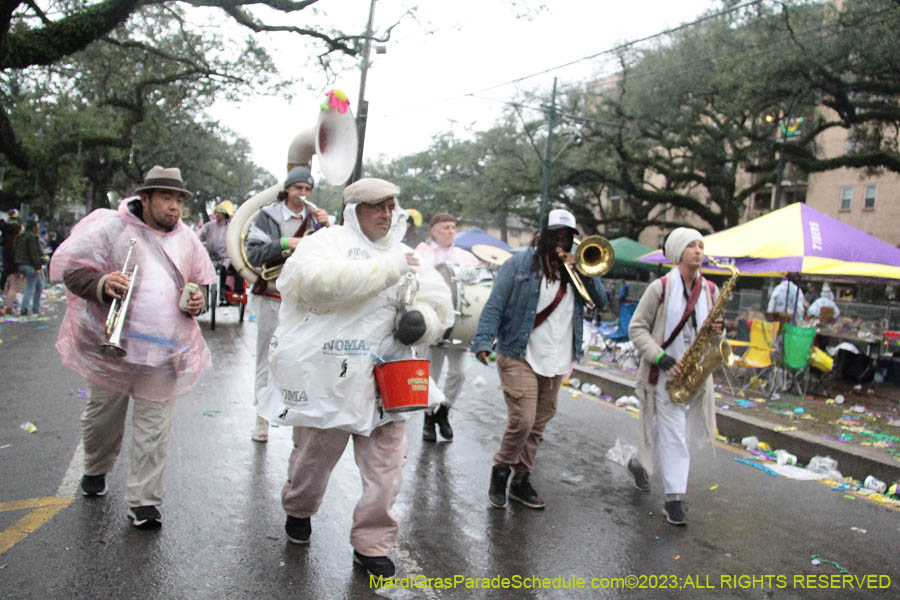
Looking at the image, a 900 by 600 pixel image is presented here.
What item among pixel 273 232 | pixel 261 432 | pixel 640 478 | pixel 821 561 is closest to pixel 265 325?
pixel 273 232

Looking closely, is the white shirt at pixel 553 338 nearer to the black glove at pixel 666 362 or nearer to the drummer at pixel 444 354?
the black glove at pixel 666 362

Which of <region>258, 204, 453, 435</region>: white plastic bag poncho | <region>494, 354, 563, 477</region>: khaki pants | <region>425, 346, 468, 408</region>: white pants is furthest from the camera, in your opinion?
<region>425, 346, 468, 408</region>: white pants

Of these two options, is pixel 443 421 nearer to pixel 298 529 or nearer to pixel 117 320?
pixel 298 529

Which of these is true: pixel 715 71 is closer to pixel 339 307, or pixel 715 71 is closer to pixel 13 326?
pixel 13 326

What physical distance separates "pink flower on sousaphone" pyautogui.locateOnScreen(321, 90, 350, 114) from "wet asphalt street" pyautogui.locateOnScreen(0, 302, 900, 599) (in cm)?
257

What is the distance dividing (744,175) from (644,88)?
1766 centimetres

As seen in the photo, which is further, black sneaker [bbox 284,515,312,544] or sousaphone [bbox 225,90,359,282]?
sousaphone [bbox 225,90,359,282]

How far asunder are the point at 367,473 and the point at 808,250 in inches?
322

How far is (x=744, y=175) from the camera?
128 feet

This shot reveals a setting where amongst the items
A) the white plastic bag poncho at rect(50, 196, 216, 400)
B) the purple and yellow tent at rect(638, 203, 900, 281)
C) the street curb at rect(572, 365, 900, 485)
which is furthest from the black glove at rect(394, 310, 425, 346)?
the purple and yellow tent at rect(638, 203, 900, 281)

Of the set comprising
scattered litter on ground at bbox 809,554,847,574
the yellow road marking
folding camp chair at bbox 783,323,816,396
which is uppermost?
folding camp chair at bbox 783,323,816,396

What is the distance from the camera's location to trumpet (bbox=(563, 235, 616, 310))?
4.64 metres

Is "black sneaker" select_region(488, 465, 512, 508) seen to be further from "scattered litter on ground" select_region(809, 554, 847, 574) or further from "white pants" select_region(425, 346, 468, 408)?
"scattered litter on ground" select_region(809, 554, 847, 574)

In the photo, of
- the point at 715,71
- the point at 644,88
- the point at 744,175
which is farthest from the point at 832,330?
the point at 744,175
